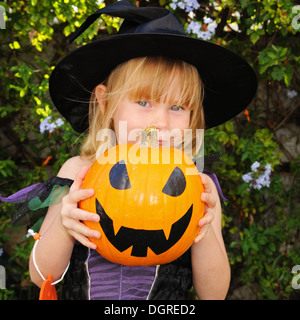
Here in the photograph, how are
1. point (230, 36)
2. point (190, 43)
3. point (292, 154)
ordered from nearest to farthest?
point (190, 43), point (230, 36), point (292, 154)

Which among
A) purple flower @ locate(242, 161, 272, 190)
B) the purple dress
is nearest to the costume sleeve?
the purple dress

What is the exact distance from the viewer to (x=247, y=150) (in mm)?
2705

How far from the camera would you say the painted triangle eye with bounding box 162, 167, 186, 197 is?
131 centimetres

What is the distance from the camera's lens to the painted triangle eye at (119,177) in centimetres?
130

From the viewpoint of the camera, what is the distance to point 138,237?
4.19 feet

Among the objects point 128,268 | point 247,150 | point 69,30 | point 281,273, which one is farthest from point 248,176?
point 69,30

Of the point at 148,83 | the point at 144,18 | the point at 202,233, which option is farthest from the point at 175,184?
the point at 144,18

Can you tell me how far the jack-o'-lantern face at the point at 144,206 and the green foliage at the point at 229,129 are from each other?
3.92 ft

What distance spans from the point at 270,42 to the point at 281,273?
5.52 ft

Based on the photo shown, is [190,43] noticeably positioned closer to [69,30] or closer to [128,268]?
[128,268]

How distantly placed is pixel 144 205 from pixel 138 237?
11 cm

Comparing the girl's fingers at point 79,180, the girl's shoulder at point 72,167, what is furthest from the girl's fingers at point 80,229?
the girl's shoulder at point 72,167

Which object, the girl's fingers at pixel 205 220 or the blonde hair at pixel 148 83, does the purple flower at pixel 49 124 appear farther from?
the girl's fingers at pixel 205 220

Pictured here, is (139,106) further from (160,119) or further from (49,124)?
(49,124)
